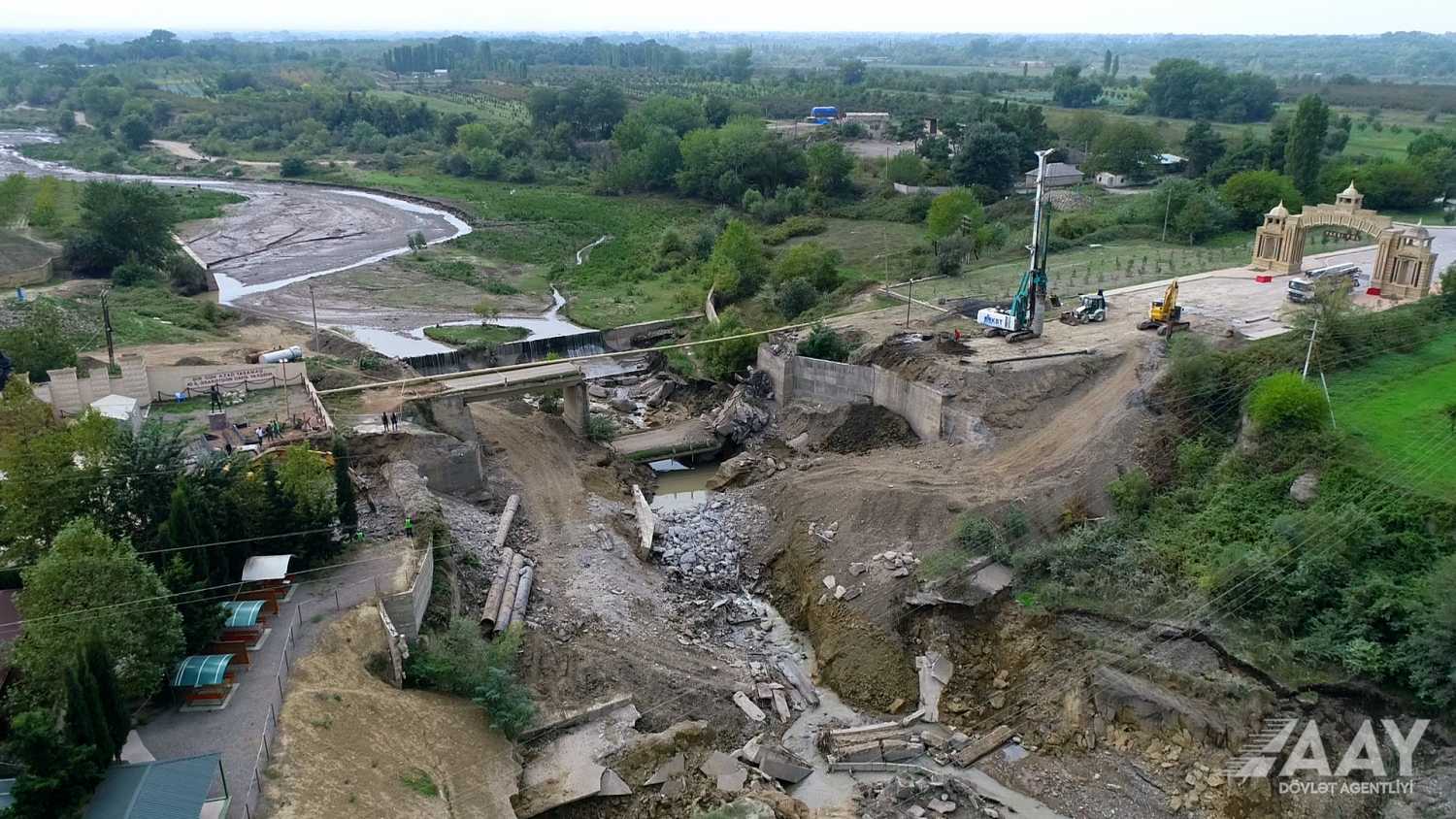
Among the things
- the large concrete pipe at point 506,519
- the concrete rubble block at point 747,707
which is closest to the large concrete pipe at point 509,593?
the large concrete pipe at point 506,519

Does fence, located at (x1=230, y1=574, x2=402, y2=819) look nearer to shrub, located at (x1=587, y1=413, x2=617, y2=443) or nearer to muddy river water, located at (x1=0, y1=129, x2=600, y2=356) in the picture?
shrub, located at (x1=587, y1=413, x2=617, y2=443)

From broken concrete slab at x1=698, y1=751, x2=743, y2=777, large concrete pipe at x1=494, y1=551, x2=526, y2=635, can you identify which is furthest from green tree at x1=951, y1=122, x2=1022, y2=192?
broken concrete slab at x1=698, y1=751, x2=743, y2=777

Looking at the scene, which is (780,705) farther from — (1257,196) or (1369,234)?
(1257,196)

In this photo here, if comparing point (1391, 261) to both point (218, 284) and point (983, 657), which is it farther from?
point (218, 284)

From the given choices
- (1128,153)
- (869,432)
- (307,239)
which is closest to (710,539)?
(869,432)

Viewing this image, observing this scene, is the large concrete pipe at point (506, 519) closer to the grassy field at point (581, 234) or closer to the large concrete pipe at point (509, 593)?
the large concrete pipe at point (509, 593)
